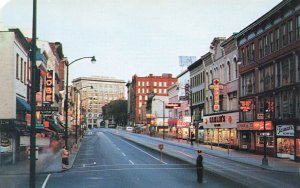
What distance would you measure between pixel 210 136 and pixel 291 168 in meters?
38.2

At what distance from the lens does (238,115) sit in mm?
58344

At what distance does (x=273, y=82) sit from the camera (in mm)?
46875

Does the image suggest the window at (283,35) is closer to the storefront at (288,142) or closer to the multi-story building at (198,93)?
the storefront at (288,142)

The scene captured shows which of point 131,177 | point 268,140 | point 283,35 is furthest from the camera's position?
point 268,140

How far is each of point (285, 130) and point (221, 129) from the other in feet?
77.5

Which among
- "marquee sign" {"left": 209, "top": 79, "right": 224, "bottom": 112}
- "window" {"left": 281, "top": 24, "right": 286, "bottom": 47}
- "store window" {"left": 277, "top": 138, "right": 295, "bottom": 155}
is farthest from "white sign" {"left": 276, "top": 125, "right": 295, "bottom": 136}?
"marquee sign" {"left": 209, "top": 79, "right": 224, "bottom": 112}

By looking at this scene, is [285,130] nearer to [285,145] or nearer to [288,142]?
[288,142]

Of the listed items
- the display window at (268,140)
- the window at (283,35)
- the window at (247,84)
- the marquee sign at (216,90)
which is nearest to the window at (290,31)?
the window at (283,35)

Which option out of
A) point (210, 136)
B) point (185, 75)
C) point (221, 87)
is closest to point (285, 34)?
point (221, 87)

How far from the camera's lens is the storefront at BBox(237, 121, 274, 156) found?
4728 cm

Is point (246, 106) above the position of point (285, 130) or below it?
above

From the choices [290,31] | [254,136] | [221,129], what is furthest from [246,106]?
[221,129]

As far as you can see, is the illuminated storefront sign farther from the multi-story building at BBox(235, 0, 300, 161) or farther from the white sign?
the white sign

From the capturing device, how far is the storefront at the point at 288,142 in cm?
4075
